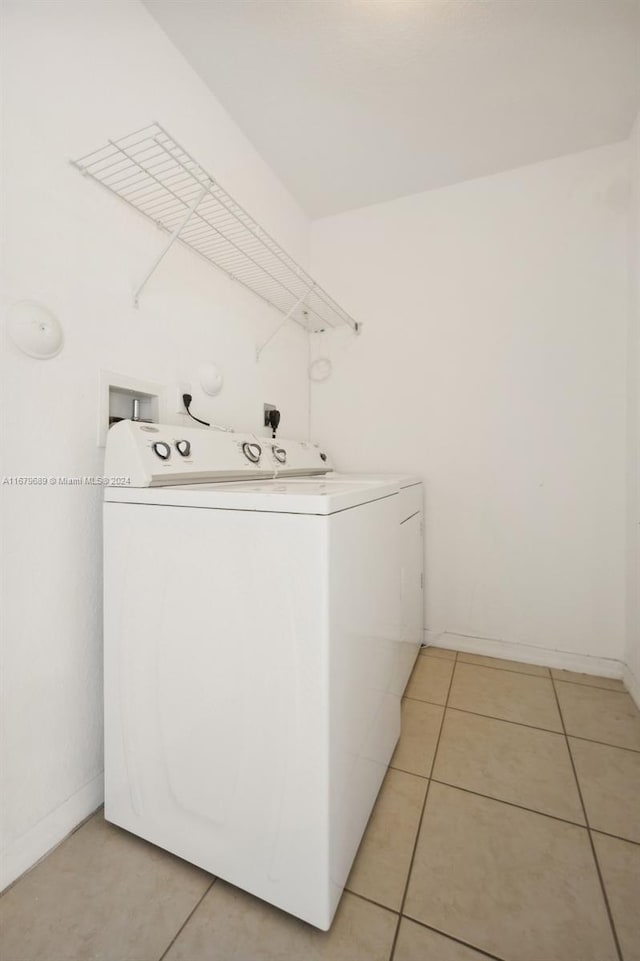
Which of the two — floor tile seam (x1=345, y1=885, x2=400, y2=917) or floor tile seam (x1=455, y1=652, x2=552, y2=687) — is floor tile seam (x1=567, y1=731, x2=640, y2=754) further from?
floor tile seam (x1=345, y1=885, x2=400, y2=917)

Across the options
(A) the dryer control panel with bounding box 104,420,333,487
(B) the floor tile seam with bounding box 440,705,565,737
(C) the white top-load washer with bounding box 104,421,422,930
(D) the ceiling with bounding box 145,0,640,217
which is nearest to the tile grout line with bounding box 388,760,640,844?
(C) the white top-load washer with bounding box 104,421,422,930

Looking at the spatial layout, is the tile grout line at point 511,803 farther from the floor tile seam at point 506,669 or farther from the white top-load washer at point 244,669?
the floor tile seam at point 506,669

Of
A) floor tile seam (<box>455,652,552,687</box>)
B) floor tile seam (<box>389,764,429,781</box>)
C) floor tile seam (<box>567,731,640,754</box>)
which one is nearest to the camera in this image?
floor tile seam (<box>389,764,429,781</box>)

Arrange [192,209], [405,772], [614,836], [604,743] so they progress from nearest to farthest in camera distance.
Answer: [614,836], [192,209], [405,772], [604,743]

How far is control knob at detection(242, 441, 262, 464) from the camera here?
143 centimetres

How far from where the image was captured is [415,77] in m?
1.52

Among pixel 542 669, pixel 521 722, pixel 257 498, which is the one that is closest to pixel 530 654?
pixel 542 669

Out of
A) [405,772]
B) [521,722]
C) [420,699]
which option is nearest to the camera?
[405,772]

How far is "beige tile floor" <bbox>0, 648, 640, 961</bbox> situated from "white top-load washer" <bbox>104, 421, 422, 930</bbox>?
0.22 feet

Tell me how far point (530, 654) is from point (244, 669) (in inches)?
68.3

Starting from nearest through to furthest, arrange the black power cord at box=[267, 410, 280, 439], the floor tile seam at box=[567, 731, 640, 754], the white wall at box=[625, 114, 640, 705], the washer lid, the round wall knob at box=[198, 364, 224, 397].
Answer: the washer lid, the floor tile seam at box=[567, 731, 640, 754], the round wall knob at box=[198, 364, 224, 397], the white wall at box=[625, 114, 640, 705], the black power cord at box=[267, 410, 280, 439]

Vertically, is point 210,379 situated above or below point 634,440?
above

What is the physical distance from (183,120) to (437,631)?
259cm

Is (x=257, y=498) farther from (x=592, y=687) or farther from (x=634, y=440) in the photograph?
(x=592, y=687)
